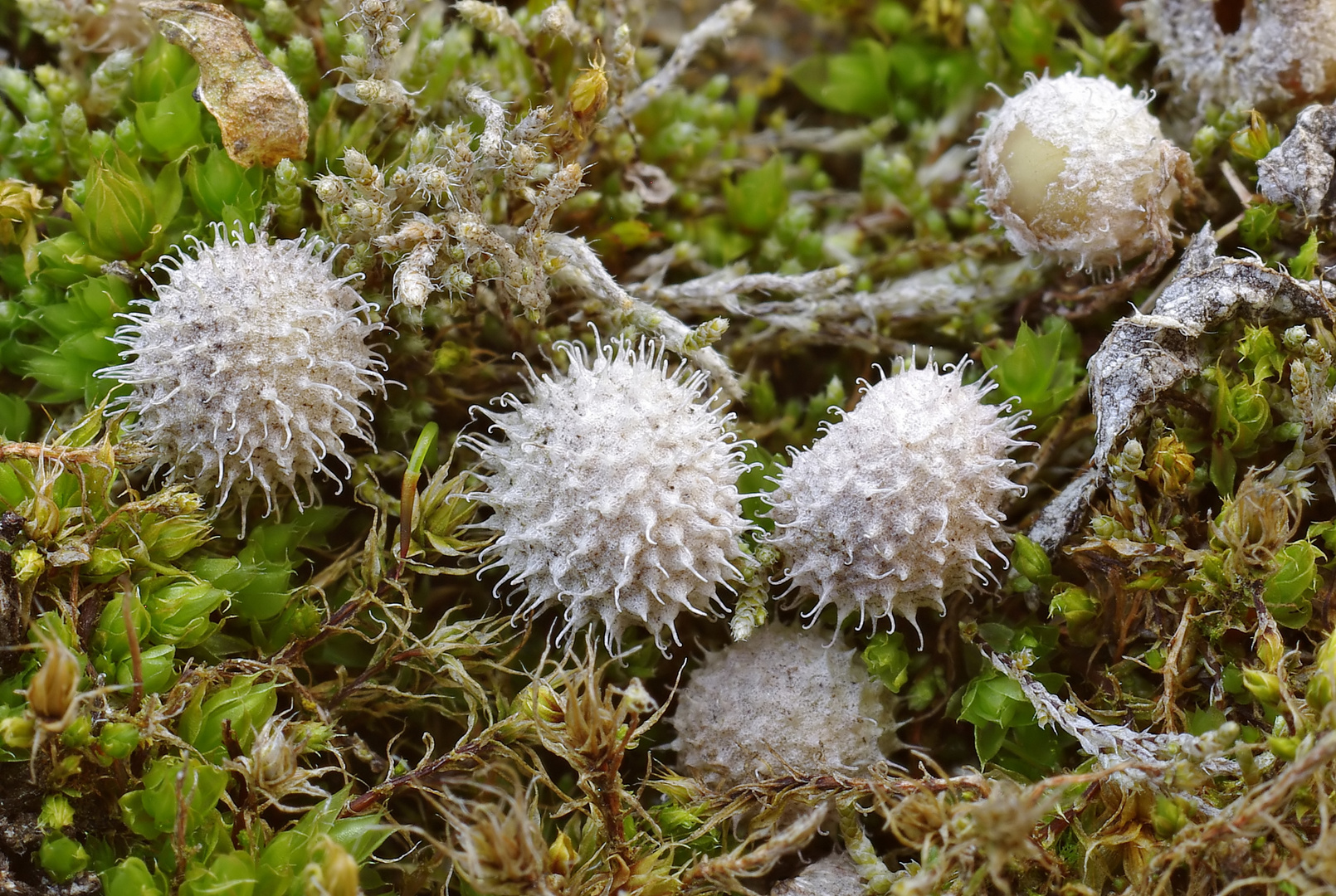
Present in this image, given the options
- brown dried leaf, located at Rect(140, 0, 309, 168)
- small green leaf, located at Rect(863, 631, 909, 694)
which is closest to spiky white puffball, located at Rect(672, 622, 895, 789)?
small green leaf, located at Rect(863, 631, 909, 694)

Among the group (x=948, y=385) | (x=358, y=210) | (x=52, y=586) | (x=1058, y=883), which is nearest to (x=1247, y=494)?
(x=948, y=385)

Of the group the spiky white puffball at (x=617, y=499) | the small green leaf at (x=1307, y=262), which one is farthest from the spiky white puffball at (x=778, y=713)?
the small green leaf at (x=1307, y=262)

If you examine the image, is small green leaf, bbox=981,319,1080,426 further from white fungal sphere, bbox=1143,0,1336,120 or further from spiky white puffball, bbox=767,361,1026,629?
white fungal sphere, bbox=1143,0,1336,120

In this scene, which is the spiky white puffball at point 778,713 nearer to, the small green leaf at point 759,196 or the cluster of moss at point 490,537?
the cluster of moss at point 490,537

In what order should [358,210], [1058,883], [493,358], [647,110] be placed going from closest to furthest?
1. [1058,883]
2. [358,210]
3. [493,358]
4. [647,110]

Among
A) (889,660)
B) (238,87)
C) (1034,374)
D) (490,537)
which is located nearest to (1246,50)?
(1034,374)

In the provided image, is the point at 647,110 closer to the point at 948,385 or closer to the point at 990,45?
the point at 990,45

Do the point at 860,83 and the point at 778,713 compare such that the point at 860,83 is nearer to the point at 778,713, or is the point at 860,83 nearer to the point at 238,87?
the point at 238,87
